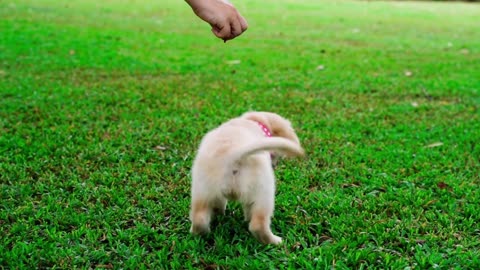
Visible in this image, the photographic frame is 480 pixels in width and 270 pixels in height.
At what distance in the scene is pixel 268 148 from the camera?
8.62 feet

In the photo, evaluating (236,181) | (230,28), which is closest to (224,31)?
(230,28)

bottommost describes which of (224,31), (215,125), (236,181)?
(215,125)

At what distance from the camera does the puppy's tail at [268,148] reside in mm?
2605

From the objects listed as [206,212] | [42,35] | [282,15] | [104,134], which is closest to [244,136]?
[206,212]

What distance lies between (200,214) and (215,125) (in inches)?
91.4

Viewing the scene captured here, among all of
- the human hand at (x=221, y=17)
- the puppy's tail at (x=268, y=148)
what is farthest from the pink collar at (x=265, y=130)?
the human hand at (x=221, y=17)

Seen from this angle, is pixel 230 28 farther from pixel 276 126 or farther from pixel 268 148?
pixel 276 126

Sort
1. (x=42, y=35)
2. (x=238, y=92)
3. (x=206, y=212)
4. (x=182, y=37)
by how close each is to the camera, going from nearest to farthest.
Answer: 1. (x=206, y=212)
2. (x=238, y=92)
3. (x=42, y=35)
4. (x=182, y=37)

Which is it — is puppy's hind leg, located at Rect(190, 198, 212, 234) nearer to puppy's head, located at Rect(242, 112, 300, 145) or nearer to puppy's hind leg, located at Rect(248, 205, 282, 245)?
puppy's hind leg, located at Rect(248, 205, 282, 245)

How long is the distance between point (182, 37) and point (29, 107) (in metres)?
5.33

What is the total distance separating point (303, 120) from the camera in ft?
17.6

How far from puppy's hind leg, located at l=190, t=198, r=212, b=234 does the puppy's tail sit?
0.89ft

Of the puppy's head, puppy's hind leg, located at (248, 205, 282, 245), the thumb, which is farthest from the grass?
the thumb

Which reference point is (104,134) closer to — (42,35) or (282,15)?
(42,35)
